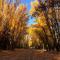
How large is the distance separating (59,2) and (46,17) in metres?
3.42

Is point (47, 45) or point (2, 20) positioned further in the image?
point (47, 45)

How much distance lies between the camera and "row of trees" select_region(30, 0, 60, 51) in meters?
29.9

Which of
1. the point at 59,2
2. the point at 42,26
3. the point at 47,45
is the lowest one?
the point at 47,45

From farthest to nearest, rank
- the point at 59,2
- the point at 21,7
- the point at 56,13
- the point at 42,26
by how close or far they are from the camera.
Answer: the point at 21,7
the point at 42,26
the point at 56,13
the point at 59,2

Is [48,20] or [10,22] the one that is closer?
[48,20]

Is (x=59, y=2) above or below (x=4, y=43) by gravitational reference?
above

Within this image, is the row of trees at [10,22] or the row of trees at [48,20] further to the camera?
the row of trees at [10,22]

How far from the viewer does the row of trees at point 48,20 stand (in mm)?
29875

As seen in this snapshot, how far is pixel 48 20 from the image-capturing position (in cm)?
3045

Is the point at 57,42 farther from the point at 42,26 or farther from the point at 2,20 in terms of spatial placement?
the point at 2,20

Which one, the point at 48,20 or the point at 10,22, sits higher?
the point at 10,22

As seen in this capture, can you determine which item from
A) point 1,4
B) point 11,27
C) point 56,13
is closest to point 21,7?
point 11,27

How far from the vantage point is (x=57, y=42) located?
1234 inches

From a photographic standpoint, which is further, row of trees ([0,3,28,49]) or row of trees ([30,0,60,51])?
row of trees ([0,3,28,49])
